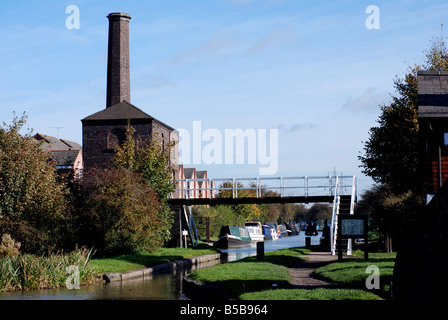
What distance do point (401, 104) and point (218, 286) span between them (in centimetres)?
2273

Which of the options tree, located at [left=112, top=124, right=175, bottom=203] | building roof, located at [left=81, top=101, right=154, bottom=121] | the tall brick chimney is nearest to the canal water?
tree, located at [left=112, top=124, right=175, bottom=203]

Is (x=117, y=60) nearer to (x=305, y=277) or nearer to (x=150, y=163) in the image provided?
(x=150, y=163)

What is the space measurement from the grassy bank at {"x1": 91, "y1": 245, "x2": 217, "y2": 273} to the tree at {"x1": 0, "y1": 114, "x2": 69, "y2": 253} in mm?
2978

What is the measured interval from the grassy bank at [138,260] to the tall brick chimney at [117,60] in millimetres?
15385

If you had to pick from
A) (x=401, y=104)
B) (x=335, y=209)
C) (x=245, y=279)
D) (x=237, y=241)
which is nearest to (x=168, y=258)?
(x=335, y=209)

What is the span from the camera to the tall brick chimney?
46.8 m

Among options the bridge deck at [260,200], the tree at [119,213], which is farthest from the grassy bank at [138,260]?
the bridge deck at [260,200]

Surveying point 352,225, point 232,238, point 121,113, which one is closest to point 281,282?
point 352,225

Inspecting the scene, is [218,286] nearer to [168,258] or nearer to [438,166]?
[438,166]

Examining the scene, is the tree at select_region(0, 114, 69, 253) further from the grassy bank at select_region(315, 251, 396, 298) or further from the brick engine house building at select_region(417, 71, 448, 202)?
the brick engine house building at select_region(417, 71, 448, 202)

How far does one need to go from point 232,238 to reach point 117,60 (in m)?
19.4

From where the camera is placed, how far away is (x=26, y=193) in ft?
86.2

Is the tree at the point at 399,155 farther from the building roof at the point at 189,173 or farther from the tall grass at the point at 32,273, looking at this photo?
the building roof at the point at 189,173

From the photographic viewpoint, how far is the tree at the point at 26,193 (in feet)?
85.3
